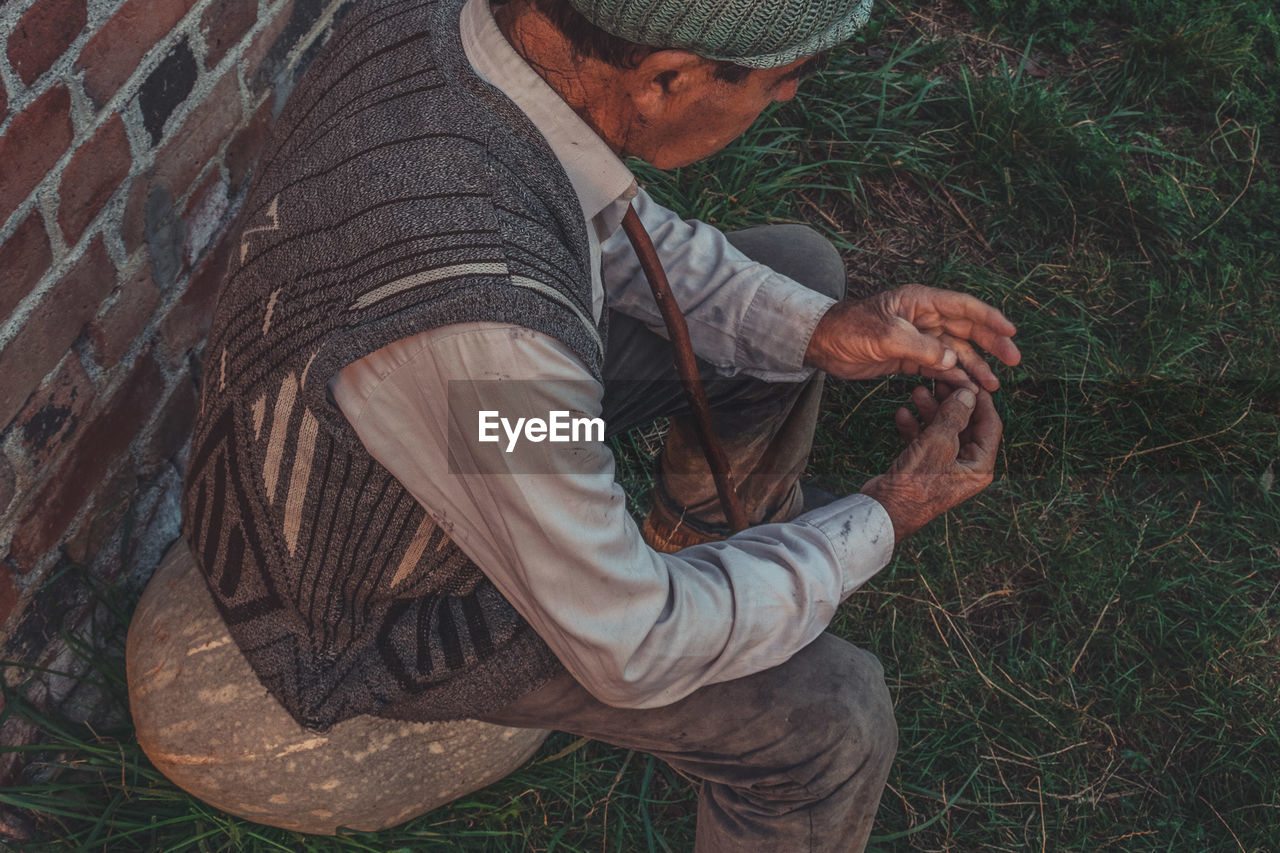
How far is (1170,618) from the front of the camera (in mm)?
2863

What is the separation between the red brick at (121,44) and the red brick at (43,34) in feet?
0.16

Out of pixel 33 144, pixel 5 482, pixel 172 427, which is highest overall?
pixel 33 144

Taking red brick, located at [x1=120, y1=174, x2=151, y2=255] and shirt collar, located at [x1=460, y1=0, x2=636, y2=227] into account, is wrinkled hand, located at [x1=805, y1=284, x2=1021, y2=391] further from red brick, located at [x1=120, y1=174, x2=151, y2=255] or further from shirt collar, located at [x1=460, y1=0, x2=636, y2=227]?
red brick, located at [x1=120, y1=174, x2=151, y2=255]

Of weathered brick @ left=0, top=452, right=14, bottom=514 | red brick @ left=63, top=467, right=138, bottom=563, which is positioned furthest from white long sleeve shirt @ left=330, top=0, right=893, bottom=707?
red brick @ left=63, top=467, right=138, bottom=563

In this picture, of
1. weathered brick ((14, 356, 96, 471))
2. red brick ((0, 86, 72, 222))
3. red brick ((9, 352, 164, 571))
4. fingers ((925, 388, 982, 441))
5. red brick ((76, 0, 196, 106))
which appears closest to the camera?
red brick ((0, 86, 72, 222))

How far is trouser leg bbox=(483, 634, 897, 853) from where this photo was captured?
1.93 meters

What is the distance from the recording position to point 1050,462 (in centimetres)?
309

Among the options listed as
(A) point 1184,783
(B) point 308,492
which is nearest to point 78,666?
(B) point 308,492

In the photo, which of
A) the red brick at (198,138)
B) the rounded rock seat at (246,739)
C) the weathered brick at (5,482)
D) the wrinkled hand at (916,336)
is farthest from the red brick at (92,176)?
the wrinkled hand at (916,336)

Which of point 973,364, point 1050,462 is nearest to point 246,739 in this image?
point 973,364

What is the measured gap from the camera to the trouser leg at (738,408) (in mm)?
2508

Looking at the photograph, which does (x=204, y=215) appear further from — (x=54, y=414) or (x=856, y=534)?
(x=856, y=534)

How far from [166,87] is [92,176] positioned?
24 centimetres

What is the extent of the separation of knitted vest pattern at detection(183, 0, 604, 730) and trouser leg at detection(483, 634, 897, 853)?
0.56ft
